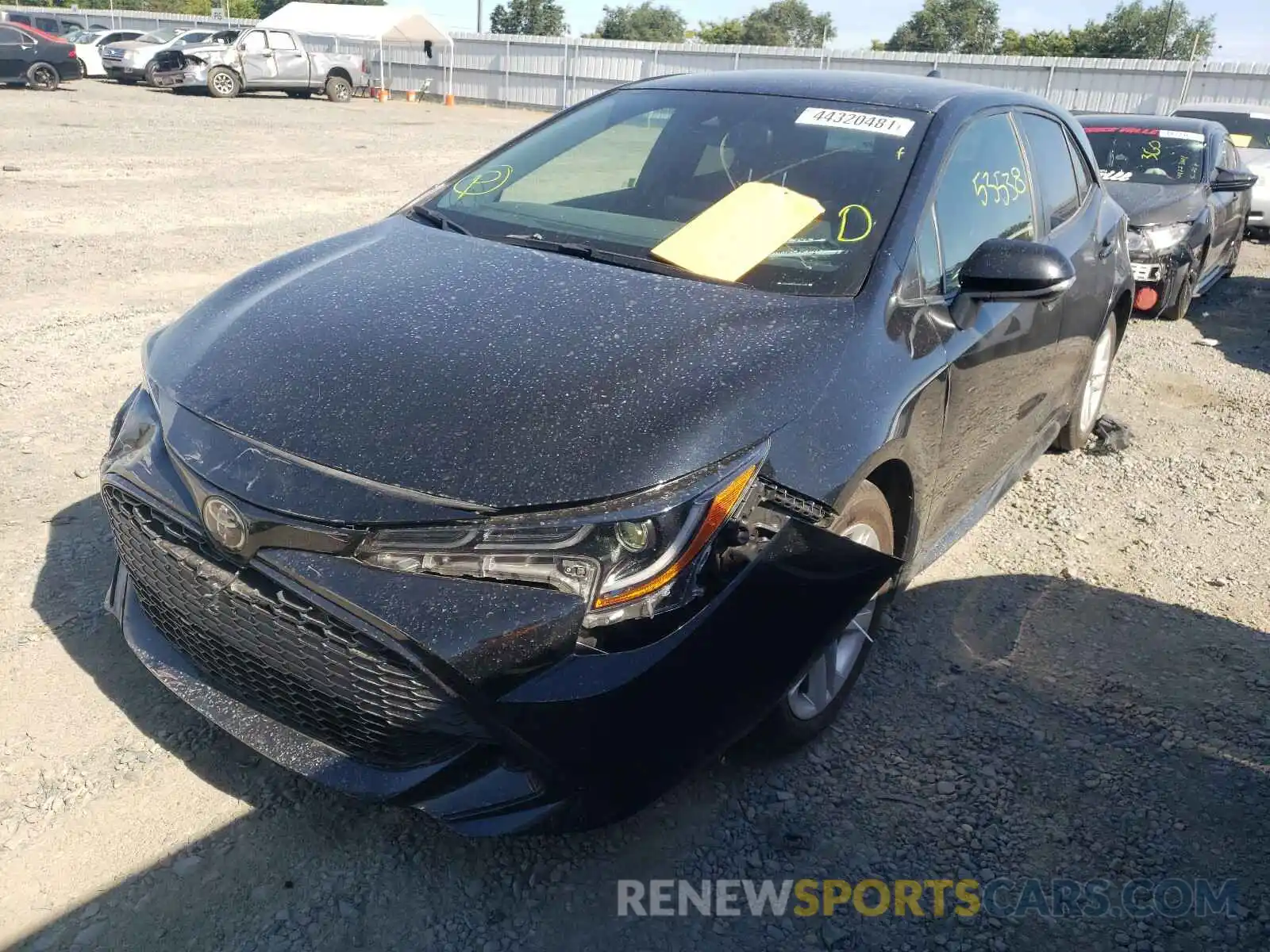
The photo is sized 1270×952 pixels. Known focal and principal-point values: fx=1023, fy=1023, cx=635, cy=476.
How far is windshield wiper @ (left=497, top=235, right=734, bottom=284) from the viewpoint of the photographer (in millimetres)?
2926

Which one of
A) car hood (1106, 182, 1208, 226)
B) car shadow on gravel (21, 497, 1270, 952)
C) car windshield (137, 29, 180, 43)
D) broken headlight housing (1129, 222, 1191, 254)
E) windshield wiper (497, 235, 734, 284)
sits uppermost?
Result: windshield wiper (497, 235, 734, 284)

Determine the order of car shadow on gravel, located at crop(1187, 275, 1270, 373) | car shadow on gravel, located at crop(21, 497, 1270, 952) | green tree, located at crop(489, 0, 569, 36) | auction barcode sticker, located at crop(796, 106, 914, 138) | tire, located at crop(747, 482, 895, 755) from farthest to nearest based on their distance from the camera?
green tree, located at crop(489, 0, 569, 36) < car shadow on gravel, located at crop(1187, 275, 1270, 373) < auction barcode sticker, located at crop(796, 106, 914, 138) < tire, located at crop(747, 482, 895, 755) < car shadow on gravel, located at crop(21, 497, 1270, 952)

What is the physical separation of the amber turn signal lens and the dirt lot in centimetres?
80

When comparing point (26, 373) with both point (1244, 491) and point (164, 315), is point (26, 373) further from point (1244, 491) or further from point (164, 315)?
point (1244, 491)

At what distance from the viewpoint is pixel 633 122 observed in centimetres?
377

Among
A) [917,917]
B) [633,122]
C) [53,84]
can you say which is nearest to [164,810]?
[917,917]

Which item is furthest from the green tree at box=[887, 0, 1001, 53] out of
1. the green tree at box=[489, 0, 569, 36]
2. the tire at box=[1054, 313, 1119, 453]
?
the tire at box=[1054, 313, 1119, 453]

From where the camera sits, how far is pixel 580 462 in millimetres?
2104

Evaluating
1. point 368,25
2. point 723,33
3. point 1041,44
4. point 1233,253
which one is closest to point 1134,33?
point 1041,44

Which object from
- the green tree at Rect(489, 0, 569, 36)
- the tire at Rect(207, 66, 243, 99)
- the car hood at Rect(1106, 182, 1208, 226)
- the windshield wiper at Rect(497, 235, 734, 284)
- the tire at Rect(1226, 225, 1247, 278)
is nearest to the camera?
the windshield wiper at Rect(497, 235, 734, 284)

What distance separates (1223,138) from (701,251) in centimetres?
879

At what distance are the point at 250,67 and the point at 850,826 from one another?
27.0 meters

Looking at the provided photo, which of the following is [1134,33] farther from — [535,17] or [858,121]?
[858,121]

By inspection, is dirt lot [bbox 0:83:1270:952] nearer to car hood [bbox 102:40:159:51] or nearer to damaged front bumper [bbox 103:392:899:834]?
damaged front bumper [bbox 103:392:899:834]
